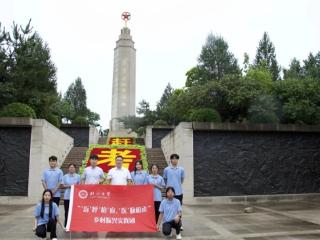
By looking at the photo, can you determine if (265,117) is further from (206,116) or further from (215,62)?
(215,62)

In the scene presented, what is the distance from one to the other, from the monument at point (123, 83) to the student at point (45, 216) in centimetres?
2957

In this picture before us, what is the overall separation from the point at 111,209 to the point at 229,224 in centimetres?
299

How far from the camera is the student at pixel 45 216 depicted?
24.2ft

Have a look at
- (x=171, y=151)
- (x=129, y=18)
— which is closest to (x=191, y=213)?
(x=171, y=151)

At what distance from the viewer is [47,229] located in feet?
25.2

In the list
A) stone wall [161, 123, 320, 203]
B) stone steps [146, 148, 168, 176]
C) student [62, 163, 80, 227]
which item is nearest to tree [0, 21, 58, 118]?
stone steps [146, 148, 168, 176]

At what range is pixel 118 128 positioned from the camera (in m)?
37.3

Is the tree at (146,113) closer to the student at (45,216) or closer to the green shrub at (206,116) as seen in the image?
the green shrub at (206,116)

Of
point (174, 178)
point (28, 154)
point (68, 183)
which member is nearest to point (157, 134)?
point (28, 154)

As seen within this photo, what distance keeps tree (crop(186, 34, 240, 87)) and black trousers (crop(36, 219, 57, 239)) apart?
23410 mm

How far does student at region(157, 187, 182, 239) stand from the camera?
7.81 metres

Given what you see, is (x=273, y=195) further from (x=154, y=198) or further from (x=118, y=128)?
(x=118, y=128)

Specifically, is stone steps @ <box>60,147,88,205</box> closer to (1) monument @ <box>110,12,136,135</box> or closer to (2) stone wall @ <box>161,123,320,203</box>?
(2) stone wall @ <box>161,123,320,203</box>

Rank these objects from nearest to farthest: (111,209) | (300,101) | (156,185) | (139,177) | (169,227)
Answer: (169,227) < (111,209) < (156,185) < (139,177) < (300,101)
